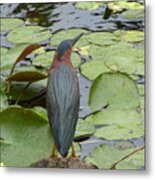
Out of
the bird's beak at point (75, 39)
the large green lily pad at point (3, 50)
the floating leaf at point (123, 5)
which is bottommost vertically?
the large green lily pad at point (3, 50)

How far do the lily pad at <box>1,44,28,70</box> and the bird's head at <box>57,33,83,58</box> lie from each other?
12cm

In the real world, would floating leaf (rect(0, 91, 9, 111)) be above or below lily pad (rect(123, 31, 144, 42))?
below

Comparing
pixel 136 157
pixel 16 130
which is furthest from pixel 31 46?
pixel 136 157

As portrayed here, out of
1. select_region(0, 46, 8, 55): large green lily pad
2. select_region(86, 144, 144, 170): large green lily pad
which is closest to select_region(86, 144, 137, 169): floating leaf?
select_region(86, 144, 144, 170): large green lily pad

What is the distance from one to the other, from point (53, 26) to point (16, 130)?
0.38 metres

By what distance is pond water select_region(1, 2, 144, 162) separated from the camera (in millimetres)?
1507

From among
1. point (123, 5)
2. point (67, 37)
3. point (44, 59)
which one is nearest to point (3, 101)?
point (44, 59)

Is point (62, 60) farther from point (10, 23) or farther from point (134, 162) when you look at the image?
point (134, 162)

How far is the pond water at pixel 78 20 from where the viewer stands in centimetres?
151

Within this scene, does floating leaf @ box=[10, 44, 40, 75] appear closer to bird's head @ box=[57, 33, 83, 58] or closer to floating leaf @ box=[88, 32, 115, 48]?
bird's head @ box=[57, 33, 83, 58]

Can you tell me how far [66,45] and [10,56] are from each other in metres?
0.20

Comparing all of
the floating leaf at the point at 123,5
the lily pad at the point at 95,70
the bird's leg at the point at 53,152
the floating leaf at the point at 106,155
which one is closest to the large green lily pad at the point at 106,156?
the floating leaf at the point at 106,155

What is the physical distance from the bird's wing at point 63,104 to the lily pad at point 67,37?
0.09m

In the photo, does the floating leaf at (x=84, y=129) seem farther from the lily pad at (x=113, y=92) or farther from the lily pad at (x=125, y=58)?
the lily pad at (x=125, y=58)
